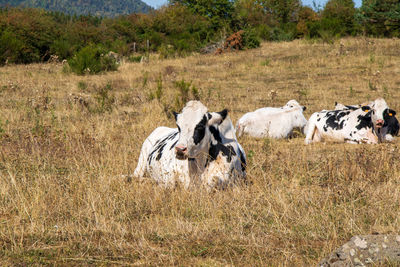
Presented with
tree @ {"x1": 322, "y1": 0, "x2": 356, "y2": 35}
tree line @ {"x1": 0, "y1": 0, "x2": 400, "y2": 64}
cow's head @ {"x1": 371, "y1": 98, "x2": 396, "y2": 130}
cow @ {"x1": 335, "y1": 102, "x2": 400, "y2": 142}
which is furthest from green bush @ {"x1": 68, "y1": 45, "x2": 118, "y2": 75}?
tree @ {"x1": 322, "y1": 0, "x2": 356, "y2": 35}

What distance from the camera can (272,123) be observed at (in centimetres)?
1050

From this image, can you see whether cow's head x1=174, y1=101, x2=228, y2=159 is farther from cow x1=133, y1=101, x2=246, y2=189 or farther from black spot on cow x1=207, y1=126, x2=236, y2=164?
black spot on cow x1=207, y1=126, x2=236, y2=164

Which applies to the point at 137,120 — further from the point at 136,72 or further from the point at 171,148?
the point at 136,72

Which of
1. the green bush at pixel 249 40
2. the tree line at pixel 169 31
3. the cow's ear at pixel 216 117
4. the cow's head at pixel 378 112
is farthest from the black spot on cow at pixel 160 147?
the green bush at pixel 249 40

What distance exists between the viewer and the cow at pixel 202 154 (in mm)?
5465

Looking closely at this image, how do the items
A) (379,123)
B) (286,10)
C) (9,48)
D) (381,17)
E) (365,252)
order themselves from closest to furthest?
(365,252) → (379,123) → (9,48) → (381,17) → (286,10)

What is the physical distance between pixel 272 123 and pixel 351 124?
5.69 feet

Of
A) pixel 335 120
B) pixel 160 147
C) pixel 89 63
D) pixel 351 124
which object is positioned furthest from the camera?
pixel 89 63

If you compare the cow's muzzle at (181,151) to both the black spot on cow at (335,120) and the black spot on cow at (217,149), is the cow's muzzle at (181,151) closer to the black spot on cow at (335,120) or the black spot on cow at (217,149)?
the black spot on cow at (217,149)

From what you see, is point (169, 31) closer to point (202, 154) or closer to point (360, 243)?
point (202, 154)

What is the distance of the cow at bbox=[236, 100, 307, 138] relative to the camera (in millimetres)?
10413

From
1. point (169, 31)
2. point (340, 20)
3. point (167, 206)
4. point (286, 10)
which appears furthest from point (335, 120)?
point (286, 10)

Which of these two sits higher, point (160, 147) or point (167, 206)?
point (160, 147)

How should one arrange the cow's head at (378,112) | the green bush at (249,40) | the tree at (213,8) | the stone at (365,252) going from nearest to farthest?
the stone at (365,252), the cow's head at (378,112), the green bush at (249,40), the tree at (213,8)
